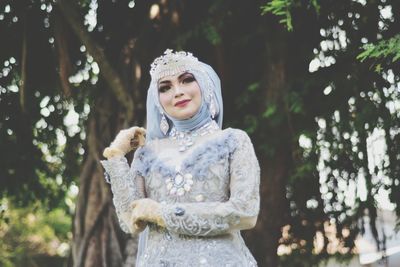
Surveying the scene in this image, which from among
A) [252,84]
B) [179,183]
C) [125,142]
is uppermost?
[252,84]

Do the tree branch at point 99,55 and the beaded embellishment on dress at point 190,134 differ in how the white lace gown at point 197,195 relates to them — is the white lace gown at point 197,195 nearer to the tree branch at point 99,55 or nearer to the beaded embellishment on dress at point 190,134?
the beaded embellishment on dress at point 190,134

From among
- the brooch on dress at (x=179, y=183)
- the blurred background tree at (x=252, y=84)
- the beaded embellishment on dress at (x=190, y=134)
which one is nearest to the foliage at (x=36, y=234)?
the blurred background tree at (x=252, y=84)

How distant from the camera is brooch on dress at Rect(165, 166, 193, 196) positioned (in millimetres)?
3104

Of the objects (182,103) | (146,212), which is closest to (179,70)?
(182,103)

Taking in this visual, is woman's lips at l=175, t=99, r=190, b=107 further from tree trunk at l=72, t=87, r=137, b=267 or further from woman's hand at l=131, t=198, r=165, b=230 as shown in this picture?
tree trunk at l=72, t=87, r=137, b=267

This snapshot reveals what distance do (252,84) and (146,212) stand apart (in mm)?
3134

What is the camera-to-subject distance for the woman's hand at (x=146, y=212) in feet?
9.75

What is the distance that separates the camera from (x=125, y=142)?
3.27 meters

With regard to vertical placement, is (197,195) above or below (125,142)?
below

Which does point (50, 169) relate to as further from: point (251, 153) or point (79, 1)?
point (251, 153)

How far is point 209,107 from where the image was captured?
3.33 metres

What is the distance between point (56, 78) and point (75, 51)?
15.7 inches

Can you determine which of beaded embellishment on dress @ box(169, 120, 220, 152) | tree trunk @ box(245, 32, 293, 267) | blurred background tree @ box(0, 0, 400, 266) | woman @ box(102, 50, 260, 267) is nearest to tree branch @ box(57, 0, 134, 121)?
blurred background tree @ box(0, 0, 400, 266)

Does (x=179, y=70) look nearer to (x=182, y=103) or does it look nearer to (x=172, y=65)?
(x=172, y=65)
